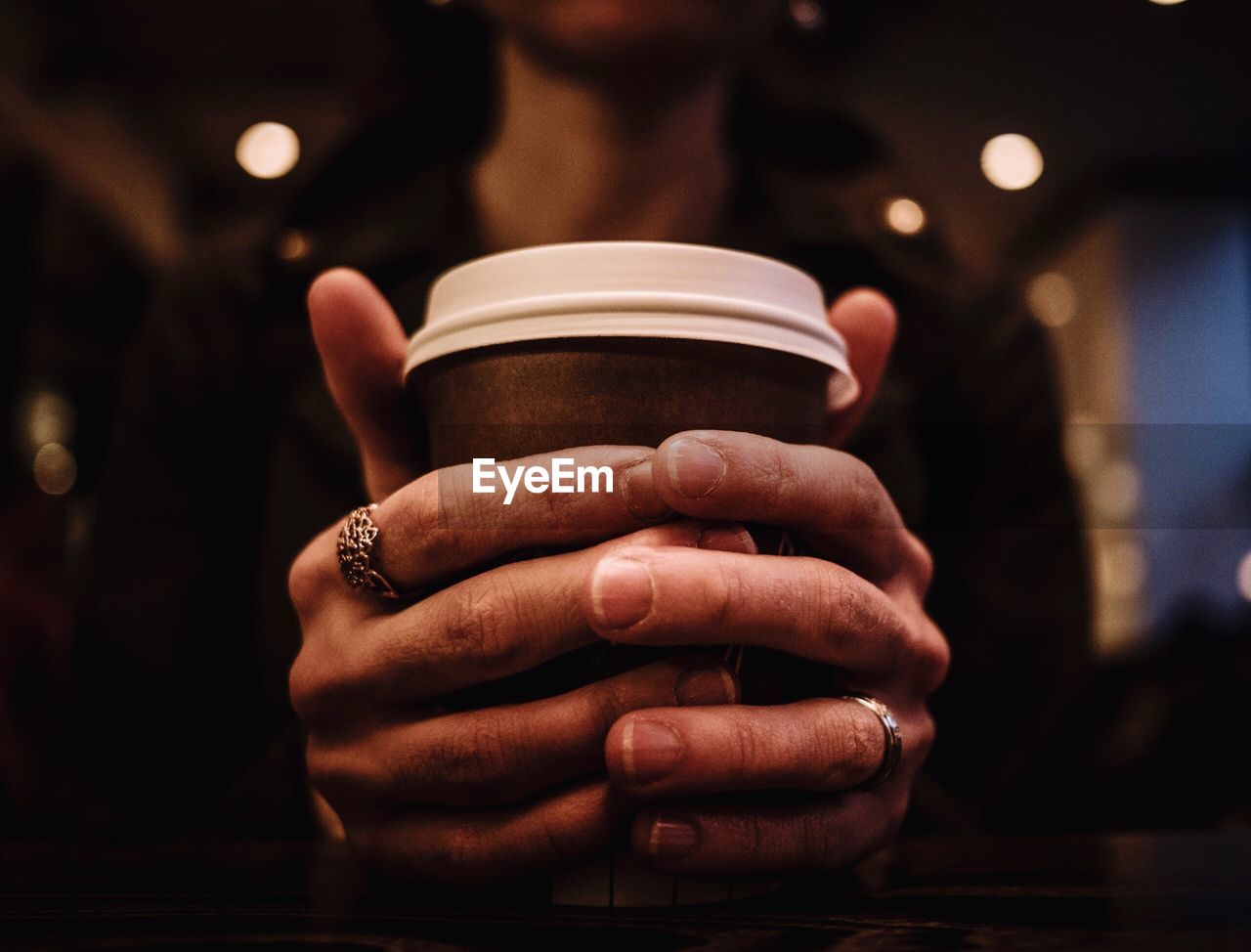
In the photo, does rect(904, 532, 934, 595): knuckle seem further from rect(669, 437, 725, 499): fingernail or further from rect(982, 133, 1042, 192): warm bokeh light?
rect(982, 133, 1042, 192): warm bokeh light

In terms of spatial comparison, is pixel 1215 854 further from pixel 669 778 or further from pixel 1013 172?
pixel 1013 172

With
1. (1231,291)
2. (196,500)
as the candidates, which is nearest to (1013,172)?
(1231,291)

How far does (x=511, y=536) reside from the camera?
0.52 m

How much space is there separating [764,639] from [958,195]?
6.21 m

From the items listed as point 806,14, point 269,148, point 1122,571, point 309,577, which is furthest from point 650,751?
point 1122,571

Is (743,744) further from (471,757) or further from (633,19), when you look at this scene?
(633,19)

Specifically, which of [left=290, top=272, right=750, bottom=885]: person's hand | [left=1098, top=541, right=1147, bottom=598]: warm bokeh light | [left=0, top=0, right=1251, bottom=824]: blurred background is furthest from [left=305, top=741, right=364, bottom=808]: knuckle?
[left=1098, top=541, right=1147, bottom=598]: warm bokeh light

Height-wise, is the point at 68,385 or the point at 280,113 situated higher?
the point at 280,113

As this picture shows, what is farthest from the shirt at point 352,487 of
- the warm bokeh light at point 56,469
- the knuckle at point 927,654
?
the warm bokeh light at point 56,469

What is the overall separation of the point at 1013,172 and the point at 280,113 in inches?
173

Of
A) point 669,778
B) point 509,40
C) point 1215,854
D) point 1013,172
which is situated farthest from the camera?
point 1013,172

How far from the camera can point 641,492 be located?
0.51 metres

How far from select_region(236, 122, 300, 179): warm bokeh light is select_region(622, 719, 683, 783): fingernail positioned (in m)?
5.82

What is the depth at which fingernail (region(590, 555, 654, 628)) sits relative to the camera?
1.57 feet
